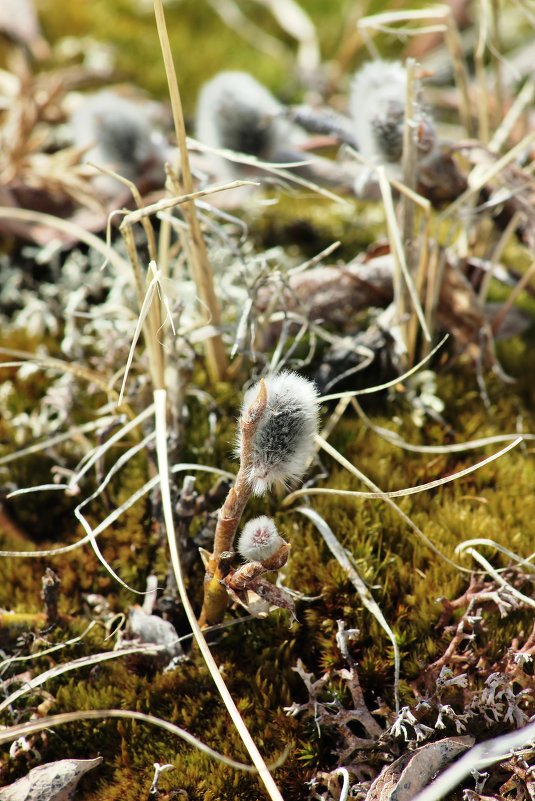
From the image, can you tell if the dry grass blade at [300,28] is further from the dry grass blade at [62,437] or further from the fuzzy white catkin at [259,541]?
the fuzzy white catkin at [259,541]

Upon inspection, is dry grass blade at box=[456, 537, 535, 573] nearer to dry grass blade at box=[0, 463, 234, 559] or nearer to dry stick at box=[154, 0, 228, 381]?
dry grass blade at box=[0, 463, 234, 559]

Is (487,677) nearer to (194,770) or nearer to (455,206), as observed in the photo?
(194,770)

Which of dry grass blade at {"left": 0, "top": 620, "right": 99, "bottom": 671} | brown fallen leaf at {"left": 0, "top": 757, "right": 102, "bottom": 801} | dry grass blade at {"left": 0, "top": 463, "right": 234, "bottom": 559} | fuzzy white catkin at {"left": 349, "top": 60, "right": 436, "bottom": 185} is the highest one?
fuzzy white catkin at {"left": 349, "top": 60, "right": 436, "bottom": 185}

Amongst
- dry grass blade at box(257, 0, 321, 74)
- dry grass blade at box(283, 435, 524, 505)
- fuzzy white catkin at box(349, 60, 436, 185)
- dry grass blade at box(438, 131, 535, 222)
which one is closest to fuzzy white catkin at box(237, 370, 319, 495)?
dry grass blade at box(283, 435, 524, 505)

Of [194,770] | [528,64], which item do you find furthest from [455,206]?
[528,64]

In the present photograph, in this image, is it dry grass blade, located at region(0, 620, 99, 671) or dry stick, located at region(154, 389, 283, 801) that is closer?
dry stick, located at region(154, 389, 283, 801)

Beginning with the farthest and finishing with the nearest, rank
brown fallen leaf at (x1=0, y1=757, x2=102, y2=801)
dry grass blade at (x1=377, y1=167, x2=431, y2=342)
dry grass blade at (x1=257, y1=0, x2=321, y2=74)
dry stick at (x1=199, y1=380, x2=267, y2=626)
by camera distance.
→ 1. dry grass blade at (x1=257, y1=0, x2=321, y2=74)
2. dry grass blade at (x1=377, y1=167, x2=431, y2=342)
3. brown fallen leaf at (x1=0, y1=757, x2=102, y2=801)
4. dry stick at (x1=199, y1=380, x2=267, y2=626)
